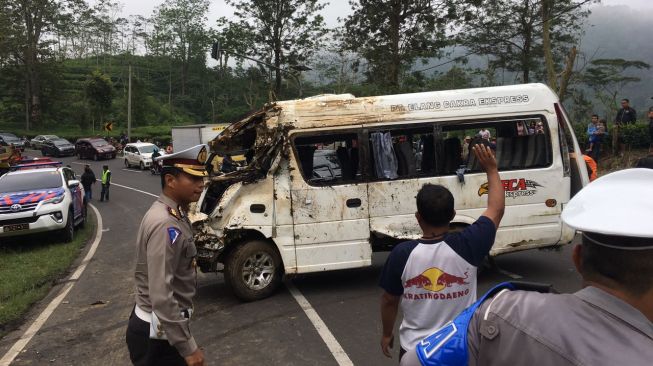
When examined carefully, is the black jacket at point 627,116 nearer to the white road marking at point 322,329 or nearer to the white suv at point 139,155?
the white road marking at point 322,329

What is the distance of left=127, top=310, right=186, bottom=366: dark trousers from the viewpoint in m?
2.58

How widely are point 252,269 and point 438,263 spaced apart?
14.9 ft

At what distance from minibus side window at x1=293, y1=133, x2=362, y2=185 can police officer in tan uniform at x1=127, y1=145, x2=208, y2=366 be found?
3.90 meters

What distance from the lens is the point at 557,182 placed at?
6.91m

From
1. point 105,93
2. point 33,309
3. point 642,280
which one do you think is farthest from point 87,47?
point 642,280

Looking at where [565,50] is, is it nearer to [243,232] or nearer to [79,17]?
[243,232]

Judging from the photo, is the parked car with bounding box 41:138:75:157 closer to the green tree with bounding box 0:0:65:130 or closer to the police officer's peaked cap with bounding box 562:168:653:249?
the green tree with bounding box 0:0:65:130

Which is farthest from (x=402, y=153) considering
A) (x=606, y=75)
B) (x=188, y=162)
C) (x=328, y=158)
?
(x=606, y=75)

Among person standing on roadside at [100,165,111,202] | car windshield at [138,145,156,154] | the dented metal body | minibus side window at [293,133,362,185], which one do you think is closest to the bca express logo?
the dented metal body

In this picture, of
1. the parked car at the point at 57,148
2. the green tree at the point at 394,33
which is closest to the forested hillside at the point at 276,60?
the green tree at the point at 394,33

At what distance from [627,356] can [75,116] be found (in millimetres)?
70603

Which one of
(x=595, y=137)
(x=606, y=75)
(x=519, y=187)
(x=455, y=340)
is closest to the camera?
(x=455, y=340)

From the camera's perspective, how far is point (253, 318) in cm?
598

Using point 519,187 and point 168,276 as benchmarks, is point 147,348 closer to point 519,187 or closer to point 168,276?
point 168,276
